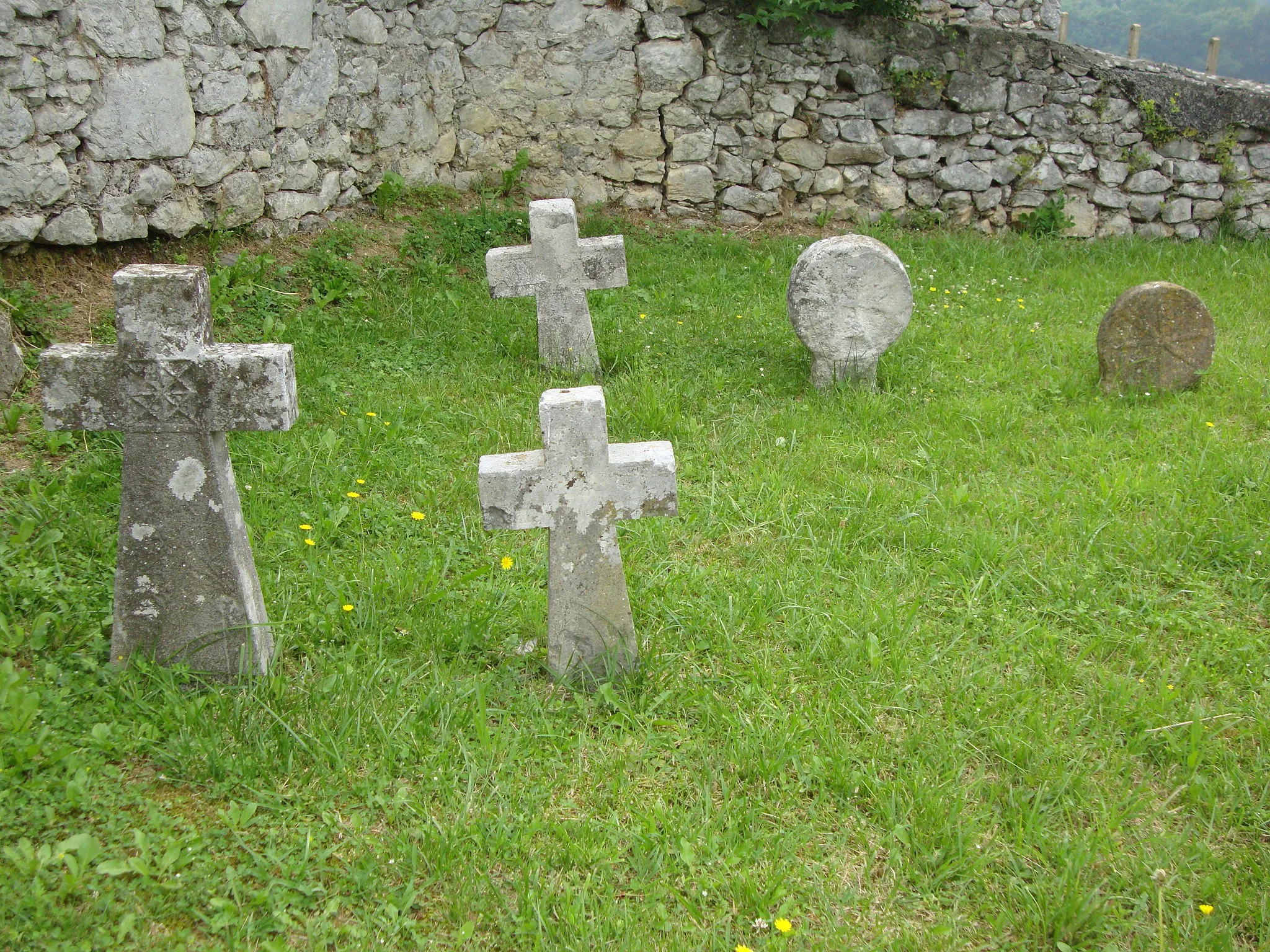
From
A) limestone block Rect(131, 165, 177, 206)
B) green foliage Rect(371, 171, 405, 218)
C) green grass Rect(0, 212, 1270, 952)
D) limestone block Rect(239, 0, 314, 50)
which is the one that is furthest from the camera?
green foliage Rect(371, 171, 405, 218)

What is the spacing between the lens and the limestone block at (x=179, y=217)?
18.1 feet

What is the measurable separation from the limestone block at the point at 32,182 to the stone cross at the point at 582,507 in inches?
134

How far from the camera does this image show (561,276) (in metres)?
5.62

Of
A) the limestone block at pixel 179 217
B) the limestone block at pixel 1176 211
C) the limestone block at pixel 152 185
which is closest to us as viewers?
the limestone block at pixel 152 185

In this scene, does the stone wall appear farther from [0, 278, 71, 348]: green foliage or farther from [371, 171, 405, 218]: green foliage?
[0, 278, 71, 348]: green foliage

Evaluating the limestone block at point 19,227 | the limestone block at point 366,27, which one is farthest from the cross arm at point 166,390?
the limestone block at point 366,27

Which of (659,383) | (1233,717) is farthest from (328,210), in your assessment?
(1233,717)

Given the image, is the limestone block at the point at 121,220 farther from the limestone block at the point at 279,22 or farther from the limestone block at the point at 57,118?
the limestone block at the point at 279,22

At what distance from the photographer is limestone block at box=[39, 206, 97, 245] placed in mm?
4988

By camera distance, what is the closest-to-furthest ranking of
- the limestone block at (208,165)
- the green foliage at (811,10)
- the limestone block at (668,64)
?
the limestone block at (208,165) → the green foliage at (811,10) → the limestone block at (668,64)

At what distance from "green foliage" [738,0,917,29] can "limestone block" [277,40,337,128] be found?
11.0ft

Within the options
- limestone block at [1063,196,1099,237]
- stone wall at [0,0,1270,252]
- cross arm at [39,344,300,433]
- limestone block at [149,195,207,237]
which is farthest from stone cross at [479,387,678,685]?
limestone block at [1063,196,1099,237]

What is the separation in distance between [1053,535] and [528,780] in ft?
7.87

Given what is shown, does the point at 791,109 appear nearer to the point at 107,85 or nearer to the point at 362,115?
the point at 362,115
